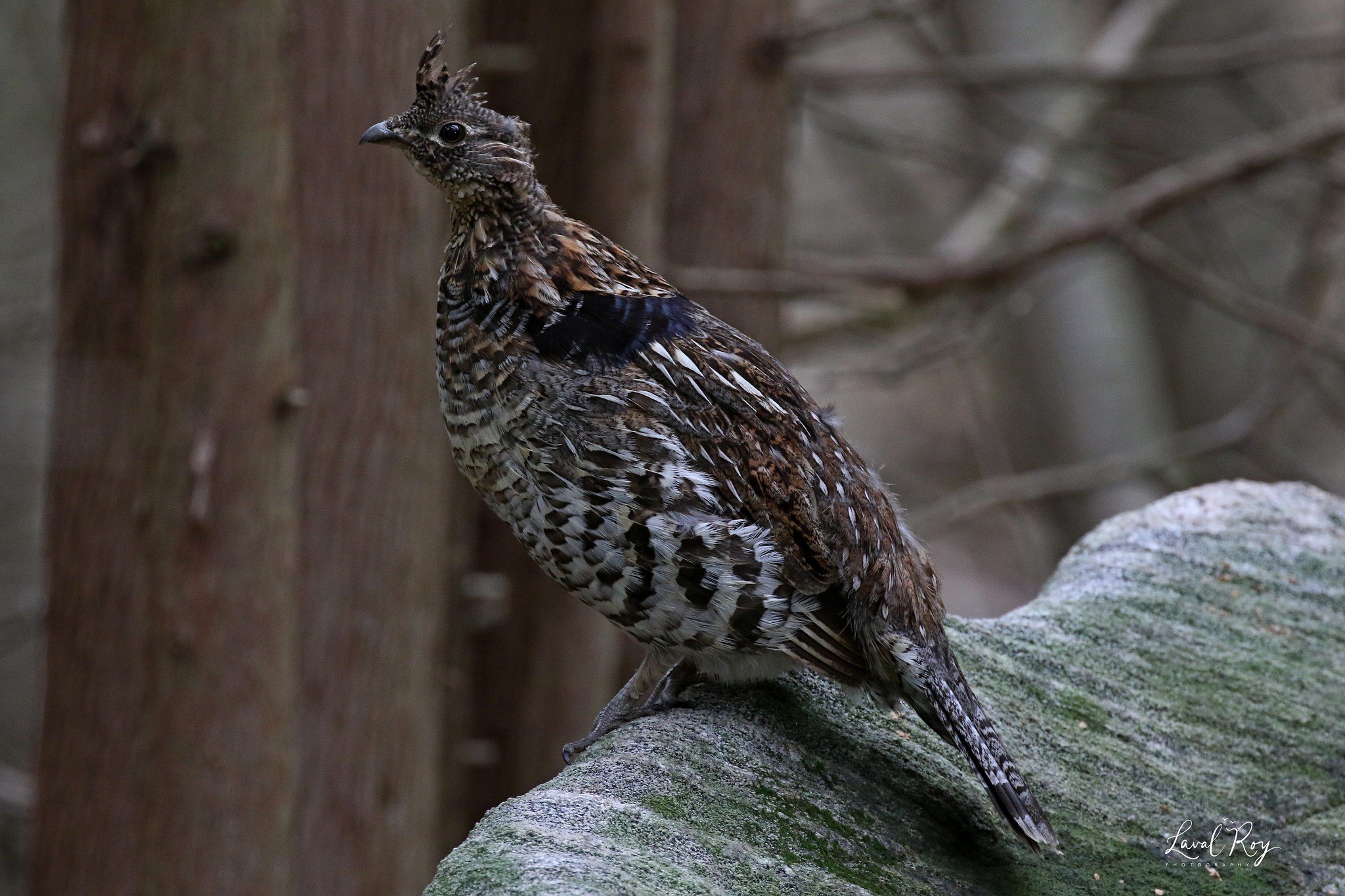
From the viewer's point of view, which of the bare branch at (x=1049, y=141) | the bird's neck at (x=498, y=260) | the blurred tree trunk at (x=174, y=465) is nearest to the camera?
the bird's neck at (x=498, y=260)

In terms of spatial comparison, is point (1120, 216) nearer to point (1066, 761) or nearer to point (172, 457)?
point (1066, 761)

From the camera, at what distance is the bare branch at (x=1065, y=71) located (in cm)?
787

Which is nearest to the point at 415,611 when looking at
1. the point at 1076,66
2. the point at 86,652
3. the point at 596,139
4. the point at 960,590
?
the point at 86,652

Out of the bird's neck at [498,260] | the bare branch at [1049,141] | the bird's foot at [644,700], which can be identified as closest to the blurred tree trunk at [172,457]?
the bird's neck at [498,260]

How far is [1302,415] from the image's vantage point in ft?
50.6

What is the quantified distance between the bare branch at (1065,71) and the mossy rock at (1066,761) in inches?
149

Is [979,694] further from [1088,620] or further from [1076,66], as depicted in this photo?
[1076,66]

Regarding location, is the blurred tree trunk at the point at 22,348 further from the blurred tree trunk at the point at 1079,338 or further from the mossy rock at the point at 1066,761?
the blurred tree trunk at the point at 1079,338

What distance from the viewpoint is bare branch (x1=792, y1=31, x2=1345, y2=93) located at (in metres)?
7.87

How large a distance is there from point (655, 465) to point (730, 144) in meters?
4.35

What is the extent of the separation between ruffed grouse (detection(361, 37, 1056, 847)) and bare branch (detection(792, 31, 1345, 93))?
4.38 metres

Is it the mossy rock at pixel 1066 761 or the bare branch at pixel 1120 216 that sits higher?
the bare branch at pixel 1120 216

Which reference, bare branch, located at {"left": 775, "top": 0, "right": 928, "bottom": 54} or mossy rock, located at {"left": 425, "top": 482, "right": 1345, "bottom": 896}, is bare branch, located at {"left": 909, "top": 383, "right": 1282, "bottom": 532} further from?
mossy rock, located at {"left": 425, "top": 482, "right": 1345, "bottom": 896}

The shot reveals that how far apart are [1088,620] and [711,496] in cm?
155
